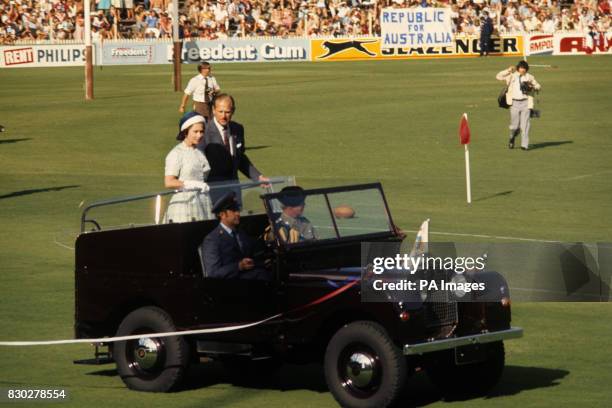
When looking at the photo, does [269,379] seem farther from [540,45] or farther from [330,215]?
[540,45]

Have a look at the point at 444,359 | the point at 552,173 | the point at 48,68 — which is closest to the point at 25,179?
the point at 552,173

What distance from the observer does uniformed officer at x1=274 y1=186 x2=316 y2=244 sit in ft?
36.0

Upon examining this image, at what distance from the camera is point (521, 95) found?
32.5 meters

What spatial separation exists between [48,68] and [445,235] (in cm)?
4510

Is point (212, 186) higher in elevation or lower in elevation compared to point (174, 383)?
higher

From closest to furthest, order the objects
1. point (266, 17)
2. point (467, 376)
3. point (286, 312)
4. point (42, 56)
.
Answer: point (286, 312)
point (467, 376)
point (42, 56)
point (266, 17)

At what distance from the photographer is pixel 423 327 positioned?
1000 cm

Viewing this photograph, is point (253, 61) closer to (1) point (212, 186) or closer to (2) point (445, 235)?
(2) point (445, 235)

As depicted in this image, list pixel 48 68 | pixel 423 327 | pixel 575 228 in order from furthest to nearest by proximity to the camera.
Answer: pixel 48 68
pixel 575 228
pixel 423 327

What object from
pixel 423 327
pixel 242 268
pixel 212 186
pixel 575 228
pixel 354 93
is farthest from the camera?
pixel 354 93

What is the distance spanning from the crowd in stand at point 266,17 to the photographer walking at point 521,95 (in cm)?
3297

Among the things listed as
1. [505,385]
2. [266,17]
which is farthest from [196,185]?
[266,17]

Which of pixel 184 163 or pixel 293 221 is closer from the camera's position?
pixel 293 221

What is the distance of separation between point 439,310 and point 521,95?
2280cm
